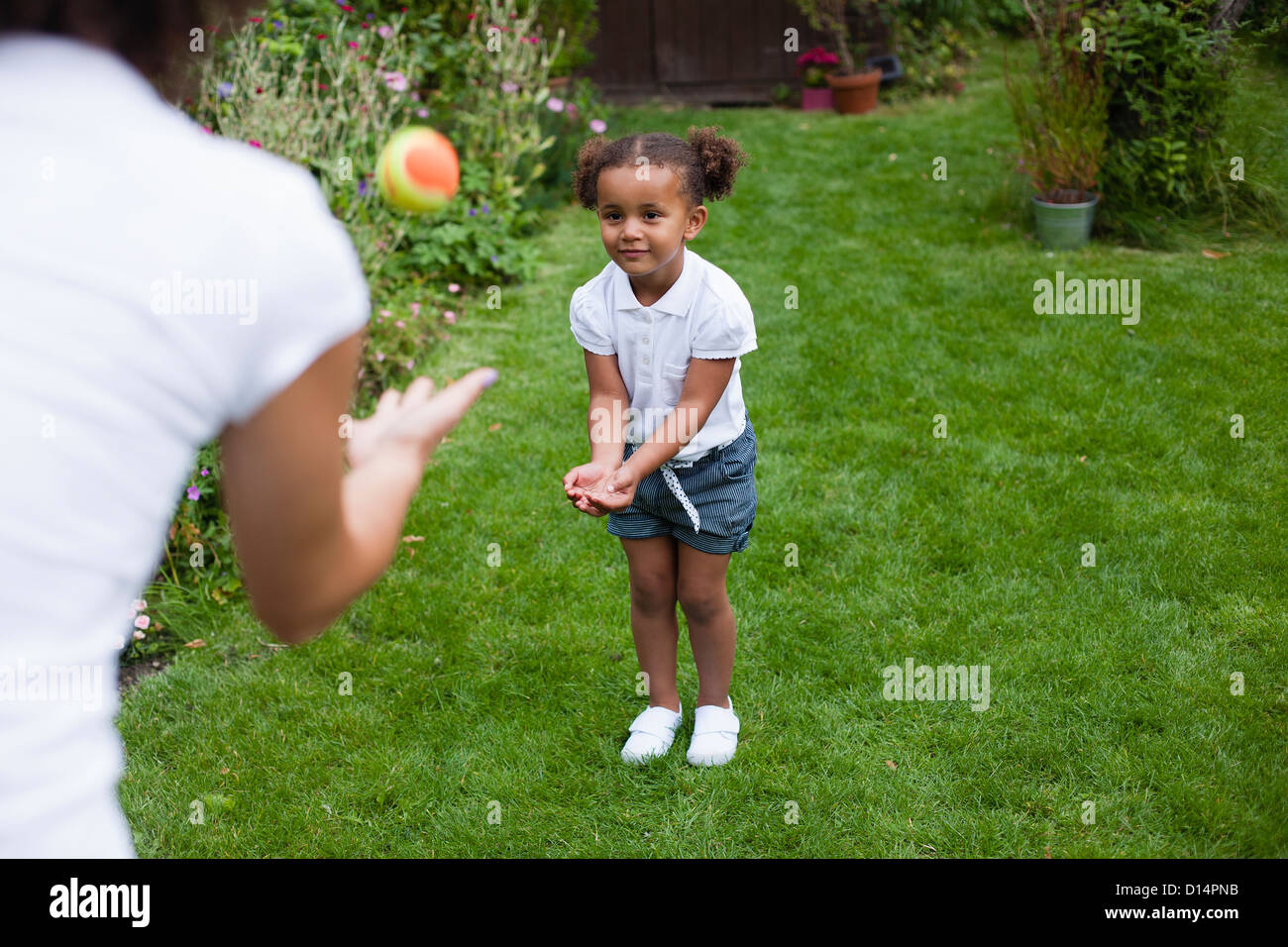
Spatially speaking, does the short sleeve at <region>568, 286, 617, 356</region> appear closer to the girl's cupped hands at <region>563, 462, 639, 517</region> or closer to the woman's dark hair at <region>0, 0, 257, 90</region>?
the girl's cupped hands at <region>563, 462, 639, 517</region>

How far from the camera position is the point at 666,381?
250cm

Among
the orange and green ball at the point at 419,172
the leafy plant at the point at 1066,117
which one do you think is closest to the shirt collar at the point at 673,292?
the orange and green ball at the point at 419,172

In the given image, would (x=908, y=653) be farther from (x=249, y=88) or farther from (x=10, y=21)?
(x=249, y=88)

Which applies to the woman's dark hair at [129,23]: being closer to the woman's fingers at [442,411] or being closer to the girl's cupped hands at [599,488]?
the woman's fingers at [442,411]

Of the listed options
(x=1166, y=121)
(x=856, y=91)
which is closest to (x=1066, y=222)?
(x=1166, y=121)

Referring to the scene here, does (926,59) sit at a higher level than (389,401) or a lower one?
higher

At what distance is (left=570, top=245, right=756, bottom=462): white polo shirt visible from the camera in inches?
93.9

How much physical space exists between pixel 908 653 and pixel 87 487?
2719 mm

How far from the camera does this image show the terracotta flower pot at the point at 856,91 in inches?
376

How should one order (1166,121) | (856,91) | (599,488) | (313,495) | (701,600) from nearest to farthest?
1. (313,495)
2. (599,488)
3. (701,600)
4. (1166,121)
5. (856,91)

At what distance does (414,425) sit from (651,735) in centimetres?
197

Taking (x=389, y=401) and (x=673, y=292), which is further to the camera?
(x=673, y=292)

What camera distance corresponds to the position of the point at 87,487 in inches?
32.2

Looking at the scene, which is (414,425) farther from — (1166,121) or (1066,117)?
(1166,121)
